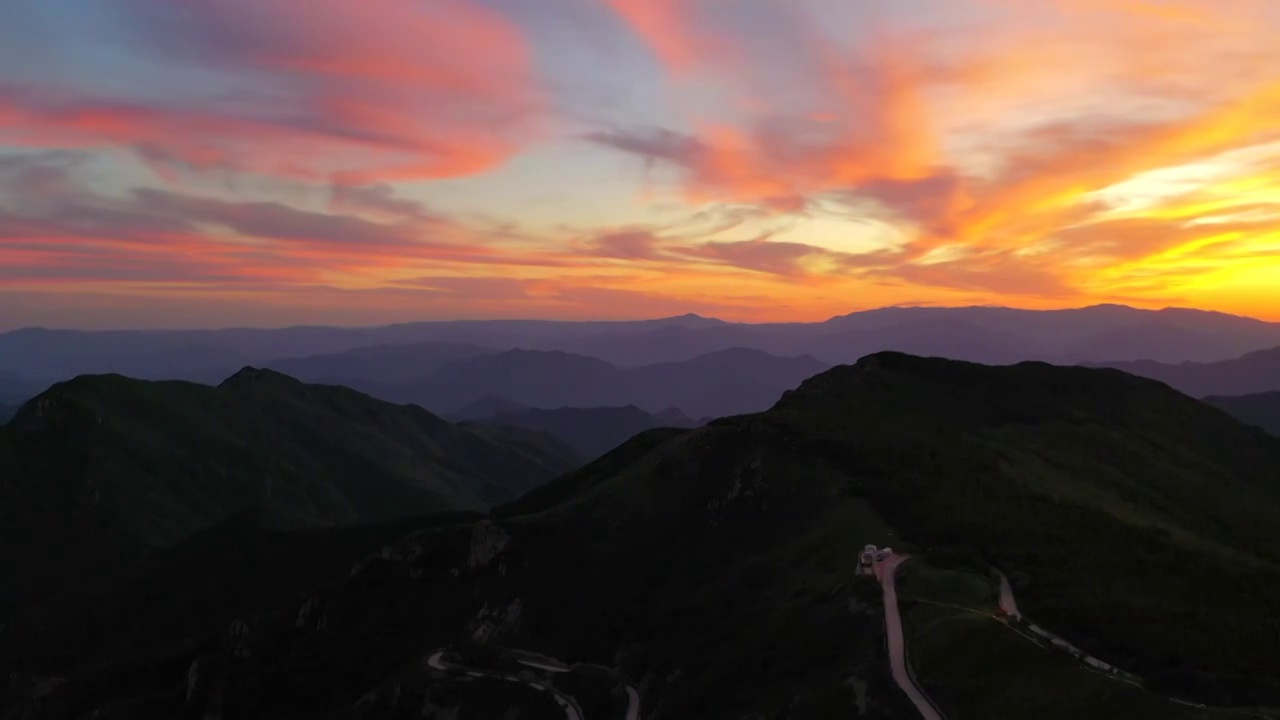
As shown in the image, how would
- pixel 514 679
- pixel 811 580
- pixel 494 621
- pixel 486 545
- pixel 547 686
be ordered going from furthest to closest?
pixel 486 545
pixel 494 621
pixel 514 679
pixel 811 580
pixel 547 686

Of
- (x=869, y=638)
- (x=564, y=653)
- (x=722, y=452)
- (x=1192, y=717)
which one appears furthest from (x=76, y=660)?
(x=1192, y=717)

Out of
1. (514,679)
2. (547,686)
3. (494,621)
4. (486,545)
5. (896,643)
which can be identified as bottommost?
(494,621)

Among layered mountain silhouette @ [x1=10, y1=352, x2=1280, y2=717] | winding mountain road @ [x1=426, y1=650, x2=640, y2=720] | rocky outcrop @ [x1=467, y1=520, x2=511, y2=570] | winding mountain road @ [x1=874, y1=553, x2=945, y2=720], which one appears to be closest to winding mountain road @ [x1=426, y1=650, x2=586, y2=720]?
winding mountain road @ [x1=426, y1=650, x2=640, y2=720]

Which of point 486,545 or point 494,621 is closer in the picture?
point 494,621

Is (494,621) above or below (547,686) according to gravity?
below

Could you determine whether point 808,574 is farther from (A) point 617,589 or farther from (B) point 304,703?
(B) point 304,703

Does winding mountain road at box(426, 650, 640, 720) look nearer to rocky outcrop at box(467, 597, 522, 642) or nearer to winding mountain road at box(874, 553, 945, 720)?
rocky outcrop at box(467, 597, 522, 642)

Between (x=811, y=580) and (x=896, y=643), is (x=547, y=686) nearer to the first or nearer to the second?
(x=811, y=580)

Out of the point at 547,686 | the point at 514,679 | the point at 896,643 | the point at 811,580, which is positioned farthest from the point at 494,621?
the point at 896,643
